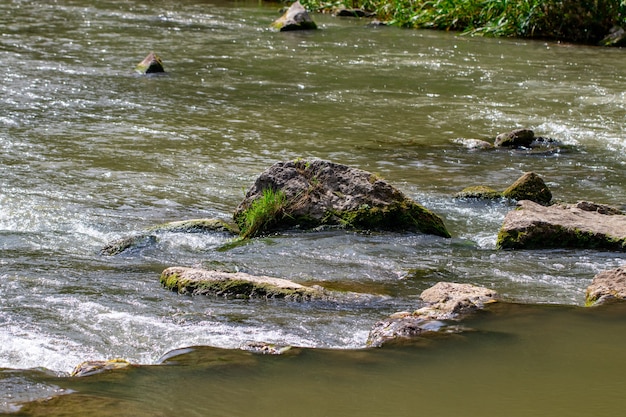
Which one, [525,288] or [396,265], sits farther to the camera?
[396,265]

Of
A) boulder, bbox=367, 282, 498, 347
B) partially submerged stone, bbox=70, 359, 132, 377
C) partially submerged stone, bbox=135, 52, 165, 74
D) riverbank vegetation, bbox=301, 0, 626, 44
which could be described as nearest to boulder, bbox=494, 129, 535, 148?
boulder, bbox=367, 282, 498, 347

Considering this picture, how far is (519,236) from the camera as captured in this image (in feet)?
23.6

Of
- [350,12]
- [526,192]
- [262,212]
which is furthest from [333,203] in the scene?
[350,12]

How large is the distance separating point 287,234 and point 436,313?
2.47 meters

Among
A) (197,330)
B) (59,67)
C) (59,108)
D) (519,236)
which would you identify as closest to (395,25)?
(59,67)

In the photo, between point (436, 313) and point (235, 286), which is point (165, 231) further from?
point (436, 313)

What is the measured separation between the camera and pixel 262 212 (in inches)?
301

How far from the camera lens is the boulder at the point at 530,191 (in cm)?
860

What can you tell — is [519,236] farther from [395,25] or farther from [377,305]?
[395,25]

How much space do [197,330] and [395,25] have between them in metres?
20.9

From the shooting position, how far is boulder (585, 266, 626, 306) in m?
5.64

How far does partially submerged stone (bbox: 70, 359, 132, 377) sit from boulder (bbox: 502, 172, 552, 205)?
4878 millimetres

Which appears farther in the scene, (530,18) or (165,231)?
(530,18)

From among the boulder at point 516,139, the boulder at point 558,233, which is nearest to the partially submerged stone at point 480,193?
the boulder at point 558,233
